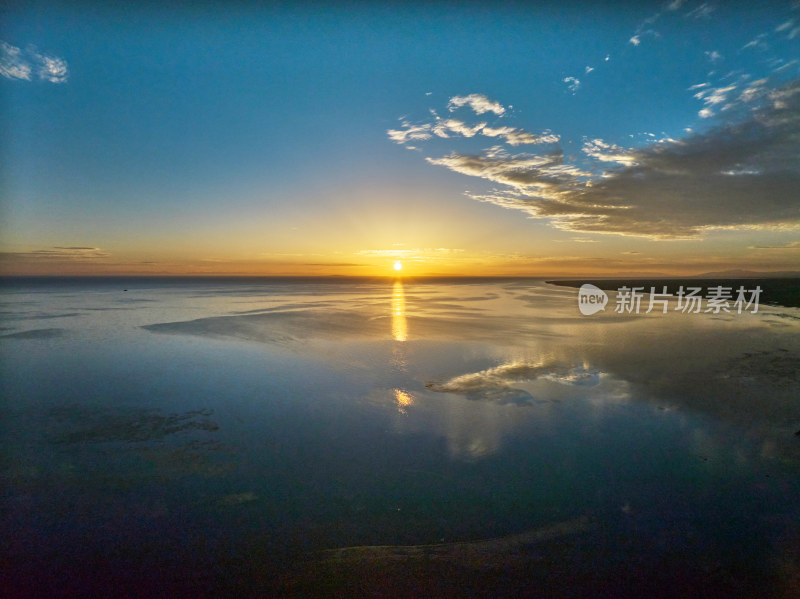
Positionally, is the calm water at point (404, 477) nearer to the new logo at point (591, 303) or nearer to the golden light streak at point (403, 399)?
the golden light streak at point (403, 399)

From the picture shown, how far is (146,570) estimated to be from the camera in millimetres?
5273

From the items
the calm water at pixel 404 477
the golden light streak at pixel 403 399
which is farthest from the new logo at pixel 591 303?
the golden light streak at pixel 403 399

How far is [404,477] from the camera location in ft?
24.6

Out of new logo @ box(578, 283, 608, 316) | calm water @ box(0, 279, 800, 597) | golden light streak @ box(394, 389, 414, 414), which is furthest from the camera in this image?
new logo @ box(578, 283, 608, 316)

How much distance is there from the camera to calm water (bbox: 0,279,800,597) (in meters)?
5.19

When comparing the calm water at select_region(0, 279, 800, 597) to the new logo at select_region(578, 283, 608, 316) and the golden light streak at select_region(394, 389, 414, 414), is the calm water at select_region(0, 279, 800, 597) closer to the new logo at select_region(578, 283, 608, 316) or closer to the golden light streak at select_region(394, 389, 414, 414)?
the golden light streak at select_region(394, 389, 414, 414)

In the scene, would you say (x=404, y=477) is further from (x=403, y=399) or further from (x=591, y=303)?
(x=591, y=303)

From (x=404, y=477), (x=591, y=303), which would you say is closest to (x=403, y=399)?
(x=404, y=477)

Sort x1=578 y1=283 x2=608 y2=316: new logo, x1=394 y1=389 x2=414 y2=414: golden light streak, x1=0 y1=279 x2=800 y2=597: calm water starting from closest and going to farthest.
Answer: x1=0 y1=279 x2=800 y2=597: calm water
x1=394 y1=389 x2=414 y2=414: golden light streak
x1=578 y1=283 x2=608 y2=316: new logo

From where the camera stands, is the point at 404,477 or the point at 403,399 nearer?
the point at 404,477

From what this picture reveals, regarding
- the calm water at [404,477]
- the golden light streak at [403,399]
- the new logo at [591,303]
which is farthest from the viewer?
the new logo at [591,303]

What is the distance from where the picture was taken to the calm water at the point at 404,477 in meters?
5.19

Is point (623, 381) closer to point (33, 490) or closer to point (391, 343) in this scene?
point (391, 343)

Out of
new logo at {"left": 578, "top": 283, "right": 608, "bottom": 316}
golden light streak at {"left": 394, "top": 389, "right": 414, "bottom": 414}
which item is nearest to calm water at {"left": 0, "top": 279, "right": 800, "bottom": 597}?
golden light streak at {"left": 394, "top": 389, "right": 414, "bottom": 414}
